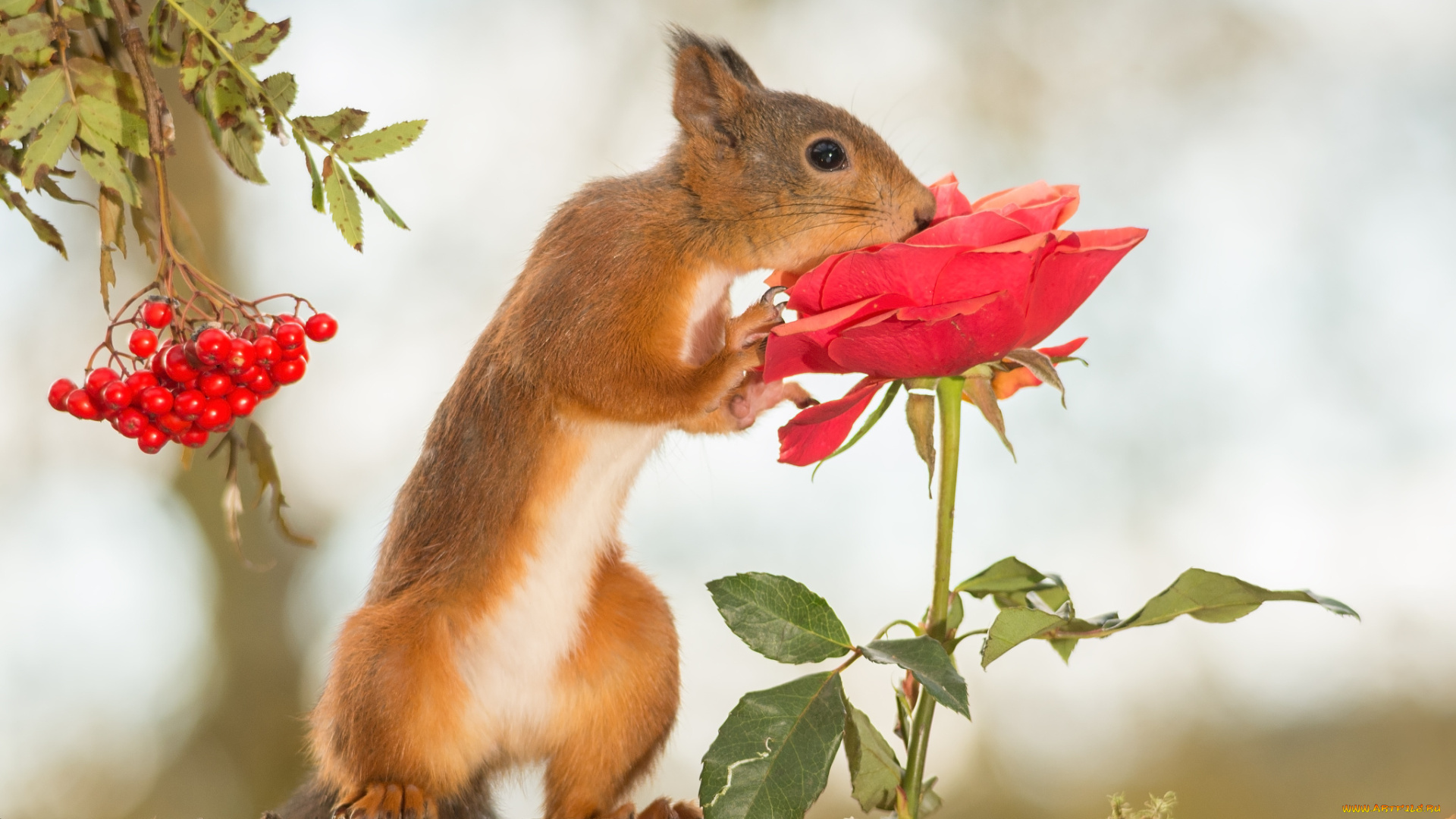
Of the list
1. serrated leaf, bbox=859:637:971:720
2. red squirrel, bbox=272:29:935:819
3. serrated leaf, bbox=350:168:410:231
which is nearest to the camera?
serrated leaf, bbox=859:637:971:720

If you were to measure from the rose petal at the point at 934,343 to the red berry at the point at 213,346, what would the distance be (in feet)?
1.39

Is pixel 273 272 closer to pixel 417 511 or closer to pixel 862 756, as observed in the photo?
pixel 417 511

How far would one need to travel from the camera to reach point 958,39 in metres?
1.96

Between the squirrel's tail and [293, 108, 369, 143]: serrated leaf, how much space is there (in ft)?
1.77

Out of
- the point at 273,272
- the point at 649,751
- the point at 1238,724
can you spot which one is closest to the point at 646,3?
the point at 273,272

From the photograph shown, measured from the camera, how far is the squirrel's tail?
3.15 feet

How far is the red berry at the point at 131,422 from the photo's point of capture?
0.78 m

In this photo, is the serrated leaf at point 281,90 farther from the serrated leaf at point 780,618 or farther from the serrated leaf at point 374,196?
the serrated leaf at point 780,618

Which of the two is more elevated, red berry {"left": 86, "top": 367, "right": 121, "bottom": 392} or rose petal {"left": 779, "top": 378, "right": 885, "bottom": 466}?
rose petal {"left": 779, "top": 378, "right": 885, "bottom": 466}

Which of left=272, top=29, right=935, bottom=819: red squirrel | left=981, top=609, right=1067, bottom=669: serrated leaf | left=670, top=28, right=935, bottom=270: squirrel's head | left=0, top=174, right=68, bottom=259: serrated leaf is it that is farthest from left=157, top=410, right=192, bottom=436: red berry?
left=981, top=609, right=1067, bottom=669: serrated leaf

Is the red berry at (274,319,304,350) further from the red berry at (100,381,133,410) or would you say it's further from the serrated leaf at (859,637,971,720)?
the serrated leaf at (859,637,971,720)

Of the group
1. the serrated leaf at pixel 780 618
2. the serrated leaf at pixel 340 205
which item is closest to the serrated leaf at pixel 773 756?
the serrated leaf at pixel 780 618

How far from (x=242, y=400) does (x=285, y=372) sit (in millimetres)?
35

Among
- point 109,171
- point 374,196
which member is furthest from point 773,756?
point 109,171
